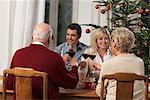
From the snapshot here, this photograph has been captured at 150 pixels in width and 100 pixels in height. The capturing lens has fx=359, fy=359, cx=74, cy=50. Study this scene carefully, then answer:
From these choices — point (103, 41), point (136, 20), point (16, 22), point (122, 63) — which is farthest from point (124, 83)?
point (16, 22)

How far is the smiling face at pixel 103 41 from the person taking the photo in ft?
11.6

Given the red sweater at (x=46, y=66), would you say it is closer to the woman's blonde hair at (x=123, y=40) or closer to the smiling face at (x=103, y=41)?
the woman's blonde hair at (x=123, y=40)

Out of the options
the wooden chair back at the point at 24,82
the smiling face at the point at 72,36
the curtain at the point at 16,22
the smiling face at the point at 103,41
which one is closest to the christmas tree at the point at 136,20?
the smiling face at the point at 103,41

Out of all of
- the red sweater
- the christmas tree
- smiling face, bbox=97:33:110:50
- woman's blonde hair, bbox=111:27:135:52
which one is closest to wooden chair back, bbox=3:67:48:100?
the red sweater

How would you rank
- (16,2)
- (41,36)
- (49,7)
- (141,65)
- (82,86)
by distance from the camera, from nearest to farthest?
(141,65) < (41,36) < (82,86) < (16,2) < (49,7)

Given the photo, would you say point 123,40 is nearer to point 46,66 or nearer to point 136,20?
point 46,66

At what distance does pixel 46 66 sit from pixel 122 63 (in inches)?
21.7

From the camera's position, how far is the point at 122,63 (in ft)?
8.24

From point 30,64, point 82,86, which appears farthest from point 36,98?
point 82,86

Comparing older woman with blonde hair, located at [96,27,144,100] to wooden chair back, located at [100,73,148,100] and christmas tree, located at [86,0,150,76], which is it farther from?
christmas tree, located at [86,0,150,76]

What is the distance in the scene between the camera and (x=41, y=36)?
2734mm

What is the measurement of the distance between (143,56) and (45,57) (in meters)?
1.30

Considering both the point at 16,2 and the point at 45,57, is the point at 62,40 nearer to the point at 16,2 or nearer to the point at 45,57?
the point at 16,2

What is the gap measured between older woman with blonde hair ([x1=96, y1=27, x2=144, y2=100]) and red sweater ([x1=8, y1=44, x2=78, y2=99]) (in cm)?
27
